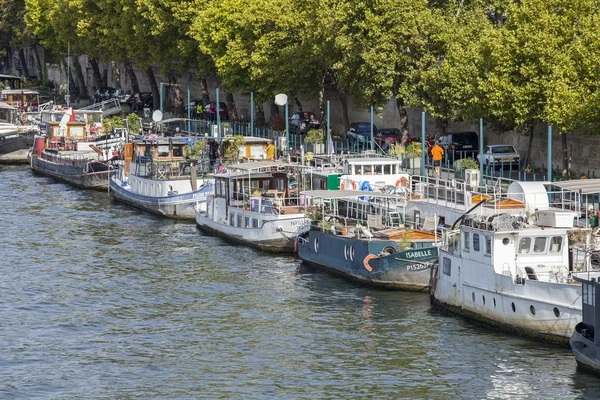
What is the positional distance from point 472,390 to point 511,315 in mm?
5831

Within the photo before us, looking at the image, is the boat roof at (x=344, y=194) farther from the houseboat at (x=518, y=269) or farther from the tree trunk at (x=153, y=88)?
the tree trunk at (x=153, y=88)

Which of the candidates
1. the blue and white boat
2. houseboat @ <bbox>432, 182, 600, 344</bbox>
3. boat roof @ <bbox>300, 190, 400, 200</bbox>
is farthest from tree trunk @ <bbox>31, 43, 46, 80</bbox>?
houseboat @ <bbox>432, 182, 600, 344</bbox>

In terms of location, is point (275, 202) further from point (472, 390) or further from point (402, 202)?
point (472, 390)

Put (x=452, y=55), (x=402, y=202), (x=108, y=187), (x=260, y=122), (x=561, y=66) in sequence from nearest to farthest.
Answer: (x=402, y=202)
(x=561, y=66)
(x=452, y=55)
(x=108, y=187)
(x=260, y=122)

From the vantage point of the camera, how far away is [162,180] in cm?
7738

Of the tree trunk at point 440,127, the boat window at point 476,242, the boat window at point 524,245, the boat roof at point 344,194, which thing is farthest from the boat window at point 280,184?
the boat window at point 524,245

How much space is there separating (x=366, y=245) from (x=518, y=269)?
9.39 metres

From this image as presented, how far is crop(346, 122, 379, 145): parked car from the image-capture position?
8764cm

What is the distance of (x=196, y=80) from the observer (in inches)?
5192

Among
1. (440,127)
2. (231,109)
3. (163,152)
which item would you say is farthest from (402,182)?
(231,109)

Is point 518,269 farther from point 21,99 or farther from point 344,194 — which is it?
point 21,99

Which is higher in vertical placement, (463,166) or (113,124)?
(113,124)

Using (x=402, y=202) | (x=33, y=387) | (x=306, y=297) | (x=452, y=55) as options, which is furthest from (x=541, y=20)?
(x=33, y=387)

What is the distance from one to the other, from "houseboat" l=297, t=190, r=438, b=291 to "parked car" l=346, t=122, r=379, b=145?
86.4 ft
